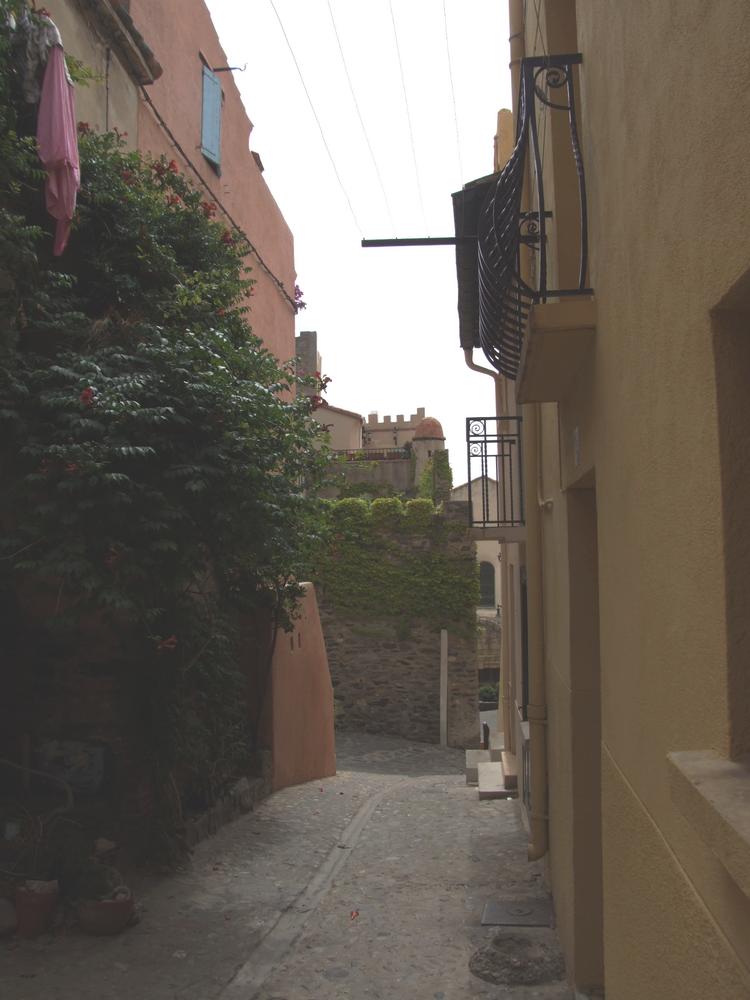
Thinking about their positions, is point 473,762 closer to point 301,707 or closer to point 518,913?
point 301,707

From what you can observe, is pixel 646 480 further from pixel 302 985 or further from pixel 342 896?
pixel 342 896

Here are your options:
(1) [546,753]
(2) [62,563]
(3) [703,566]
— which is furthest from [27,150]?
(3) [703,566]

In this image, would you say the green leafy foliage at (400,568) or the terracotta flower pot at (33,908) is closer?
the terracotta flower pot at (33,908)

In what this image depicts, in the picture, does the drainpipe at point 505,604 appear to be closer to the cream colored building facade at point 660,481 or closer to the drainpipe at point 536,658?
the drainpipe at point 536,658

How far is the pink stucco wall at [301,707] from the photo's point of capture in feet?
32.7

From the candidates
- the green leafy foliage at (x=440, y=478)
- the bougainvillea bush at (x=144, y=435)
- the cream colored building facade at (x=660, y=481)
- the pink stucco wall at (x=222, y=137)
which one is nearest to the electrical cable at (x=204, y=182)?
the pink stucco wall at (x=222, y=137)

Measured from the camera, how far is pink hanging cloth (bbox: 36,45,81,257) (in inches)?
249

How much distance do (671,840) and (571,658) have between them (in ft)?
7.37

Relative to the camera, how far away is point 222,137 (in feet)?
41.0

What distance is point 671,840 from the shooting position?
205cm

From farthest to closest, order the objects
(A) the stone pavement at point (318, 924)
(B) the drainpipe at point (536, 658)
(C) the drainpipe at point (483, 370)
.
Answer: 1. (C) the drainpipe at point (483, 370)
2. (B) the drainpipe at point (536, 658)
3. (A) the stone pavement at point (318, 924)

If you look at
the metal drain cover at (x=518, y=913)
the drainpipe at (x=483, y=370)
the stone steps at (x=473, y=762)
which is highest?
the drainpipe at (x=483, y=370)

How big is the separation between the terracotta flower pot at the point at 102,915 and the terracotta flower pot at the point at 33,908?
7.7 inches

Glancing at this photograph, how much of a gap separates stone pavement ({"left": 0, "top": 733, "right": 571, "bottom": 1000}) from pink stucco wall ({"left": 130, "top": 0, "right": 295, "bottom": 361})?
740 centimetres
